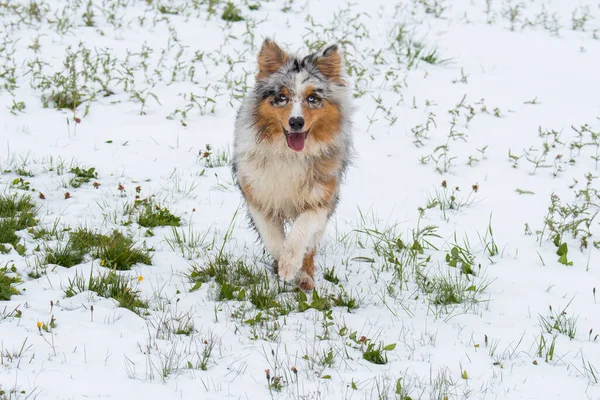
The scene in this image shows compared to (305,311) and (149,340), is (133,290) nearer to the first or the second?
(149,340)

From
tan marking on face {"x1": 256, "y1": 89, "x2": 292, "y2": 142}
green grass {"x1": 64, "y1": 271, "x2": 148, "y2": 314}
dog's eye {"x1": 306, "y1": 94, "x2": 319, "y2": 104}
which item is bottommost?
green grass {"x1": 64, "y1": 271, "x2": 148, "y2": 314}

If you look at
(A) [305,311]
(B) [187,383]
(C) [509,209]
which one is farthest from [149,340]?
(C) [509,209]

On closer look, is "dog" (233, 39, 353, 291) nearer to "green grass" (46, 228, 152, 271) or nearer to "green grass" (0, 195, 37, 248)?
"green grass" (46, 228, 152, 271)

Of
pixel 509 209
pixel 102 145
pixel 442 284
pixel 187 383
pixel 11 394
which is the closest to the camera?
pixel 11 394

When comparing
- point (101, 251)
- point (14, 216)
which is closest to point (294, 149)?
point (101, 251)

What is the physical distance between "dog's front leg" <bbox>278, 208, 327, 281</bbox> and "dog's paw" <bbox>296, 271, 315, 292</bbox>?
0.11 meters

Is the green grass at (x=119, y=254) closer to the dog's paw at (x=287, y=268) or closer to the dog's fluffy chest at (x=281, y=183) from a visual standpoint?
the dog's fluffy chest at (x=281, y=183)

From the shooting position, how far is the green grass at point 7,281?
4355 mm

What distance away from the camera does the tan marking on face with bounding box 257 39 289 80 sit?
526 centimetres

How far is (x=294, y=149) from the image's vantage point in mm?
4957

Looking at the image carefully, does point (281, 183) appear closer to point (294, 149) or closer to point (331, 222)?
point (294, 149)

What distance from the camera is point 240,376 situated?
3785 mm

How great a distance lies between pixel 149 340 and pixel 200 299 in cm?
86

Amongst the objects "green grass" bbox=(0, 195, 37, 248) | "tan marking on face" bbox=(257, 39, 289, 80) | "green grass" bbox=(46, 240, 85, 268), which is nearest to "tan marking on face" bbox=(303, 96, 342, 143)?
"tan marking on face" bbox=(257, 39, 289, 80)
